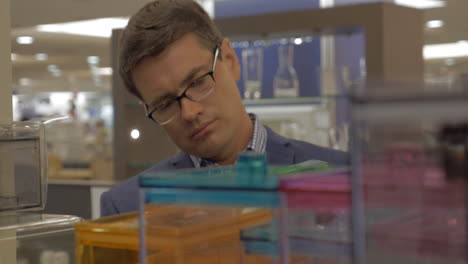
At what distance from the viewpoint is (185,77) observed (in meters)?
1.49

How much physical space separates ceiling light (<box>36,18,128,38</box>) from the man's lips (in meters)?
7.45

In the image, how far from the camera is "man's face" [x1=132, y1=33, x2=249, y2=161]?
4.86ft

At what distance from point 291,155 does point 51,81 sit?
17.7 metres

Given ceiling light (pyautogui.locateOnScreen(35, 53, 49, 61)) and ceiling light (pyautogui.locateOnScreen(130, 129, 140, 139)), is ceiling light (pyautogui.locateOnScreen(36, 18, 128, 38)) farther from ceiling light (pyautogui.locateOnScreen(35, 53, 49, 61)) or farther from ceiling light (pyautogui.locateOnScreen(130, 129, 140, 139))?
ceiling light (pyautogui.locateOnScreen(130, 129, 140, 139))

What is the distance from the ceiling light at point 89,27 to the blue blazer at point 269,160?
23.5ft

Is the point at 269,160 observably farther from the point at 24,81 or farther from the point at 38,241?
the point at 24,81

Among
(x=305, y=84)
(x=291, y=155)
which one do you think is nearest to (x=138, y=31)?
(x=291, y=155)

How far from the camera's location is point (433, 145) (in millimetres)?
619

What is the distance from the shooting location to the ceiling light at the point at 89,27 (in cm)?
916

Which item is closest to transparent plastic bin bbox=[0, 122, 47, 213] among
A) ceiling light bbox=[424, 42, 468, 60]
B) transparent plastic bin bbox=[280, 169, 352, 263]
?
transparent plastic bin bbox=[280, 169, 352, 263]

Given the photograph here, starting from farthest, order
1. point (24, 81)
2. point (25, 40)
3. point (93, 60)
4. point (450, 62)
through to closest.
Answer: point (24, 81) < point (93, 60) < point (450, 62) < point (25, 40)

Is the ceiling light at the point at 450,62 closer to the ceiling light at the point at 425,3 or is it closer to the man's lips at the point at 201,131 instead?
the ceiling light at the point at 425,3

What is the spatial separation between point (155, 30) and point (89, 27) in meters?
8.71

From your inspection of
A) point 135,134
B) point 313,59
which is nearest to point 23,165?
point 313,59
